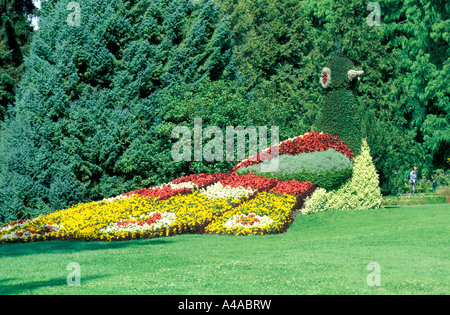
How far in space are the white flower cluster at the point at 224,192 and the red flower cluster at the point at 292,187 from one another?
706 millimetres

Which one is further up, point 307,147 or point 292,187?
point 307,147

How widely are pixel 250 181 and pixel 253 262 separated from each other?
6.98 meters

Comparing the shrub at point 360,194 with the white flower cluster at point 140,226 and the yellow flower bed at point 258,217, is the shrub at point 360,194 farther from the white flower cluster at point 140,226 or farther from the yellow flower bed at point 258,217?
the white flower cluster at point 140,226

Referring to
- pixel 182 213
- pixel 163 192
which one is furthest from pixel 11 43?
pixel 182 213

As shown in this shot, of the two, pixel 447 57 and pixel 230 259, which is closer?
pixel 230 259

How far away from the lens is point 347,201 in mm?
15008

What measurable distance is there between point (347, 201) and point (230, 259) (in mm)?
7633

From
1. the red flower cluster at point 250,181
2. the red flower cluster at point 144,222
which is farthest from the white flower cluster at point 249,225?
the red flower cluster at point 250,181

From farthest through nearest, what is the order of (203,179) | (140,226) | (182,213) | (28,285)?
(203,179) → (182,213) → (140,226) → (28,285)

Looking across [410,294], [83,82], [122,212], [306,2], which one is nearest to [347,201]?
[122,212]

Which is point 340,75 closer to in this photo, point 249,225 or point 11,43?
point 249,225

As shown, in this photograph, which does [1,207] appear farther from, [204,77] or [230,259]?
[230,259]

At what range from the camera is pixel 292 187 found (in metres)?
14.0

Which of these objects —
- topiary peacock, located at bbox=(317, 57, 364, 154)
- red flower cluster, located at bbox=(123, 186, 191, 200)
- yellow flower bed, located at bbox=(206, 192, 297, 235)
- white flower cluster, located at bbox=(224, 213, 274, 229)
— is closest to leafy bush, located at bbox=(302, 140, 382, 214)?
topiary peacock, located at bbox=(317, 57, 364, 154)
